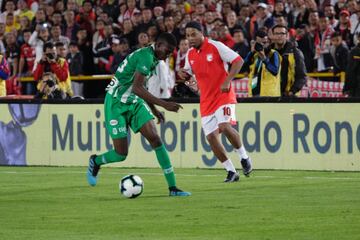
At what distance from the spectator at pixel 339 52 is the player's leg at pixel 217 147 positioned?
6225 mm

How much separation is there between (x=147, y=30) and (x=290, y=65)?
6.81 metres

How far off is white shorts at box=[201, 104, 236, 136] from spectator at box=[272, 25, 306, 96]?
3190 mm

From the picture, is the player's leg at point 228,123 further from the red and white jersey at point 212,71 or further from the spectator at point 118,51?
the spectator at point 118,51

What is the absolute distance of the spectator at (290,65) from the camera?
20359 mm

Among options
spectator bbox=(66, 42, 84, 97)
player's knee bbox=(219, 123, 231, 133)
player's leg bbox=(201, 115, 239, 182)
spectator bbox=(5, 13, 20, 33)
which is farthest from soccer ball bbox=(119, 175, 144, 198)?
spectator bbox=(5, 13, 20, 33)

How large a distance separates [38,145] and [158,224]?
11.4m

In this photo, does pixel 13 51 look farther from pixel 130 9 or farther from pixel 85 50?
pixel 130 9

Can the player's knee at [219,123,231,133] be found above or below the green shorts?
below

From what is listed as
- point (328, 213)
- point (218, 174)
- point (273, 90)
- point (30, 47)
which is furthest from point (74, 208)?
point (30, 47)

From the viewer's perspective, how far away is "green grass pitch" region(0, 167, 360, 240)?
35.8 ft

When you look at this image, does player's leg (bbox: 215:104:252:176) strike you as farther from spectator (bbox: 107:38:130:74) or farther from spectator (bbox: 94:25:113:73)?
spectator (bbox: 94:25:113:73)

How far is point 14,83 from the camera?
2977 centimetres

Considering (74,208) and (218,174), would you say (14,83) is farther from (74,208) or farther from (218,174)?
(74,208)

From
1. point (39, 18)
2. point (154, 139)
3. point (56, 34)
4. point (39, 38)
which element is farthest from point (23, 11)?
point (154, 139)
